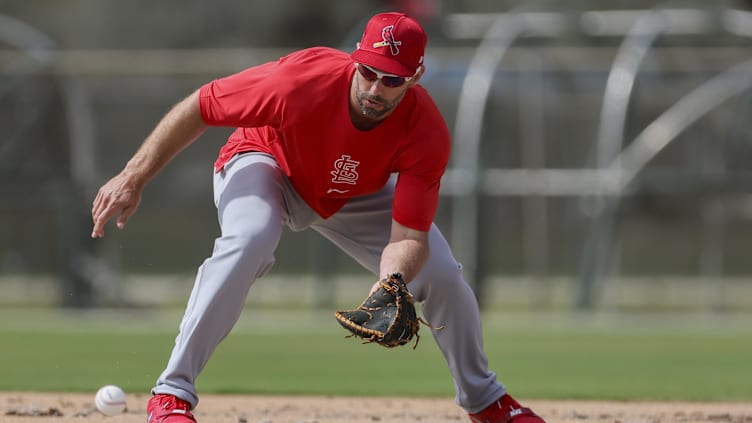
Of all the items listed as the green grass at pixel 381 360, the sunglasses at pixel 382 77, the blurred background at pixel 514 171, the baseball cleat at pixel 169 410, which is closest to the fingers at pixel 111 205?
the baseball cleat at pixel 169 410

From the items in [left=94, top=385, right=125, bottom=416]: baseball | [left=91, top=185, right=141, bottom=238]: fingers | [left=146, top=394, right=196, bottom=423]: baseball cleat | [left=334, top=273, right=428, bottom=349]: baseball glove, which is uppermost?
[left=91, top=185, right=141, bottom=238]: fingers

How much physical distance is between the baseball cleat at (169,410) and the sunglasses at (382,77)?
56.6 inches

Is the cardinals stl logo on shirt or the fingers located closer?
the fingers

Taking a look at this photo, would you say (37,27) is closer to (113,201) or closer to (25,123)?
(25,123)

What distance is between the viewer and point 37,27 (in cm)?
3469

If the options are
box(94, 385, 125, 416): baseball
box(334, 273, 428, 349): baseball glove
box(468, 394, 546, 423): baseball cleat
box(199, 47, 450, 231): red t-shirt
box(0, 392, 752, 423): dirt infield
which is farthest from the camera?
box(0, 392, 752, 423): dirt infield

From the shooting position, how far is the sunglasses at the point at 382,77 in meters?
4.80

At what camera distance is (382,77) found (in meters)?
4.82

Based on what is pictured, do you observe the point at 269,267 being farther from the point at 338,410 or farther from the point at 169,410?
the point at 338,410

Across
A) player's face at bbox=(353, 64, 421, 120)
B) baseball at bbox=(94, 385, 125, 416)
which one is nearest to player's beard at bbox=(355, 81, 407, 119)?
player's face at bbox=(353, 64, 421, 120)

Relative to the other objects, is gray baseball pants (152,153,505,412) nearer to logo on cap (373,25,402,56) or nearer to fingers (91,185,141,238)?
fingers (91,185,141,238)

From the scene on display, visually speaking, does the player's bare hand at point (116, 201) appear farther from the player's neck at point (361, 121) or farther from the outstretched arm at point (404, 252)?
the outstretched arm at point (404, 252)

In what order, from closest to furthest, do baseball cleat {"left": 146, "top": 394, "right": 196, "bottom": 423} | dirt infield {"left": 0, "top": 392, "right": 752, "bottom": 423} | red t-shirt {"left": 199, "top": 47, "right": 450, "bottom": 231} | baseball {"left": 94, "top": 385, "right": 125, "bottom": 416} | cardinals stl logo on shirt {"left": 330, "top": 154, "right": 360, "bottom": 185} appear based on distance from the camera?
baseball cleat {"left": 146, "top": 394, "right": 196, "bottom": 423} → red t-shirt {"left": 199, "top": 47, "right": 450, "bottom": 231} → cardinals stl logo on shirt {"left": 330, "top": 154, "right": 360, "bottom": 185} → baseball {"left": 94, "top": 385, "right": 125, "bottom": 416} → dirt infield {"left": 0, "top": 392, "right": 752, "bottom": 423}

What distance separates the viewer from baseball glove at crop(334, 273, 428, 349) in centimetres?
471
